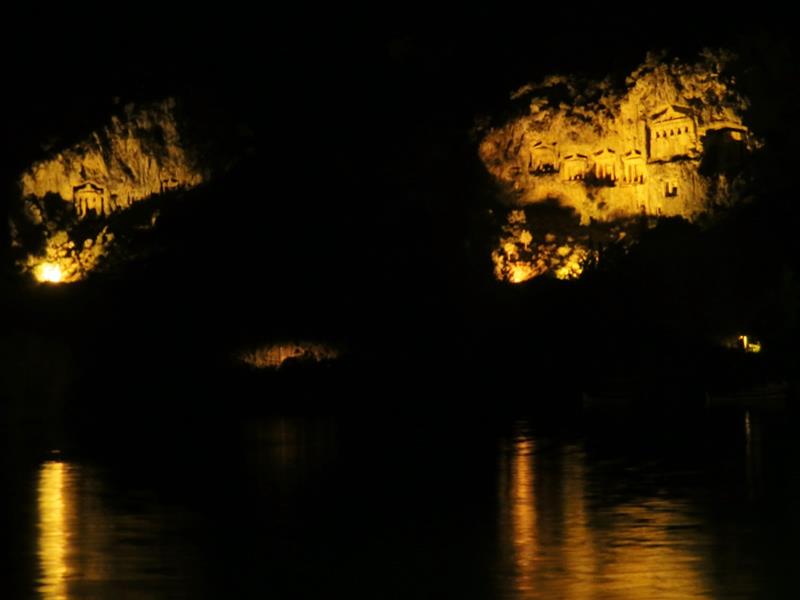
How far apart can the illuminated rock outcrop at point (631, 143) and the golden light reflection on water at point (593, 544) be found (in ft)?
123

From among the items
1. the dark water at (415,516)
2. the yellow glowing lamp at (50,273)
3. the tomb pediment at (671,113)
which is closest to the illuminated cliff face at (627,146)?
the tomb pediment at (671,113)

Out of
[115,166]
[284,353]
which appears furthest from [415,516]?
[115,166]

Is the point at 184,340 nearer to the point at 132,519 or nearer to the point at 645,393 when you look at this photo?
the point at 645,393

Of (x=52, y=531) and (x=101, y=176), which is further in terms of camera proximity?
(x=101, y=176)

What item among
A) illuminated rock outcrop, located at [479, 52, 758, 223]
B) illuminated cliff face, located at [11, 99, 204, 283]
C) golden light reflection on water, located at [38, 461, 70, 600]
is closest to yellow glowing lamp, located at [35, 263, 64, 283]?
illuminated cliff face, located at [11, 99, 204, 283]

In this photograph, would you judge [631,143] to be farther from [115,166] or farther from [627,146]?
[115,166]

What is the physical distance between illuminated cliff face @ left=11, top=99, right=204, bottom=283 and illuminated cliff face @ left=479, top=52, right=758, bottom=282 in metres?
18.6

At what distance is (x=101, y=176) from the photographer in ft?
246

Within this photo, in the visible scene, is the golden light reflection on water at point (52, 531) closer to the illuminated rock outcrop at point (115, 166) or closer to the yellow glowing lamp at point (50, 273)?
the yellow glowing lamp at point (50, 273)

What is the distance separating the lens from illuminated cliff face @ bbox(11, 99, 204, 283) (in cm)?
7431

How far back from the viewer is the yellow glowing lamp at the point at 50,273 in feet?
239

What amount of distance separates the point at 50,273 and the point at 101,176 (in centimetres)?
604

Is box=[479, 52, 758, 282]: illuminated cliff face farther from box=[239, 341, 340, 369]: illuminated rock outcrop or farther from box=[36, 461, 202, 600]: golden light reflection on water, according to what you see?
box=[36, 461, 202, 600]: golden light reflection on water

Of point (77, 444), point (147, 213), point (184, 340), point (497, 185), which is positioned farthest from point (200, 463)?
point (147, 213)
